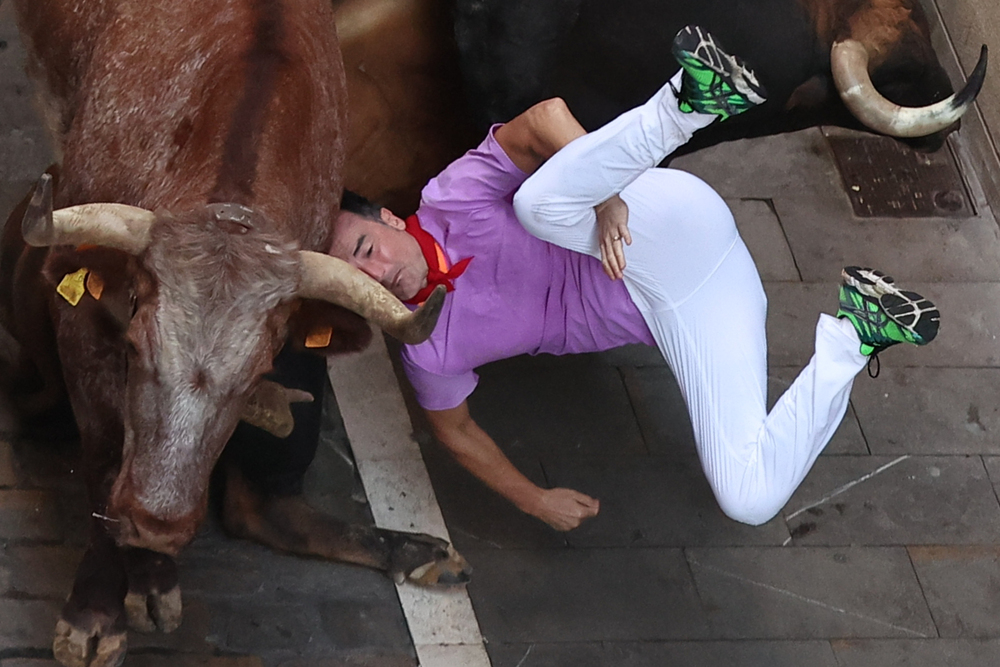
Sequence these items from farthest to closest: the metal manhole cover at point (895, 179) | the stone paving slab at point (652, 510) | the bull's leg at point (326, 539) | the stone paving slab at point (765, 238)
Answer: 1. the metal manhole cover at point (895, 179)
2. the stone paving slab at point (765, 238)
3. the stone paving slab at point (652, 510)
4. the bull's leg at point (326, 539)

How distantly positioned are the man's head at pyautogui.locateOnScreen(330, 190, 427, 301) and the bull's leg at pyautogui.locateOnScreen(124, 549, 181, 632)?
3.72 feet

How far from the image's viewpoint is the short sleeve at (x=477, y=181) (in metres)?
3.10

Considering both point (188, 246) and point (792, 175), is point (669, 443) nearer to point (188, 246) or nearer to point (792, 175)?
point (792, 175)

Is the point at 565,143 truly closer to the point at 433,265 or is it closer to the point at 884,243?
the point at 433,265

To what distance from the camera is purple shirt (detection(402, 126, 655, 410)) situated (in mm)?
3141

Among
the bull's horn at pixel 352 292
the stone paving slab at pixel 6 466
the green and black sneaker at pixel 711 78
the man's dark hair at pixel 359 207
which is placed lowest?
the stone paving slab at pixel 6 466

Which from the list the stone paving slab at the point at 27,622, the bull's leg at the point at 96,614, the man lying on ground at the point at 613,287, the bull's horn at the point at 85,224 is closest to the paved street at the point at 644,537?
the stone paving slab at the point at 27,622

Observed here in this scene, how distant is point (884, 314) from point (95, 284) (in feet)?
6.55

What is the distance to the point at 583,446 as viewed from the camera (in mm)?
4027

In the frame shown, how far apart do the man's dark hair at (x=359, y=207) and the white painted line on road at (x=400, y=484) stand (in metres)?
0.72

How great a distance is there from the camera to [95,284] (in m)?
2.72

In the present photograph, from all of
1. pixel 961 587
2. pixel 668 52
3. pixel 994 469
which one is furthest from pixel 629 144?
pixel 994 469

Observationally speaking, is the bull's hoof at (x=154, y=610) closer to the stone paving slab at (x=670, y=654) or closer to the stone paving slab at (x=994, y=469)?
the stone paving slab at (x=670, y=654)

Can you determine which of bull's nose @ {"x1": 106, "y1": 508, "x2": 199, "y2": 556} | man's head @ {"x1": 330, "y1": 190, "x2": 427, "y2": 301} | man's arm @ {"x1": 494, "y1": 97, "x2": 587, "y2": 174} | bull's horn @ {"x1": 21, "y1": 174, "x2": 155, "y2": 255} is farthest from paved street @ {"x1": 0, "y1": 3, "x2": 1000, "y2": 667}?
bull's horn @ {"x1": 21, "y1": 174, "x2": 155, "y2": 255}
